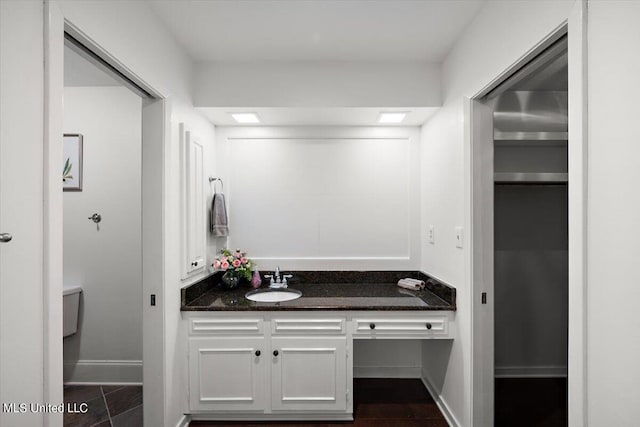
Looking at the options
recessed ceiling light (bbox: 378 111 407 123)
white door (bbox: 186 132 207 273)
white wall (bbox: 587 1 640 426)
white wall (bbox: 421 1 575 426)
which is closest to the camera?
white wall (bbox: 587 1 640 426)

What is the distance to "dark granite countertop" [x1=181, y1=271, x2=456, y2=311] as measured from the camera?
2301 mm

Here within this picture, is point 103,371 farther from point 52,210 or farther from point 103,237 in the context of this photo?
point 52,210

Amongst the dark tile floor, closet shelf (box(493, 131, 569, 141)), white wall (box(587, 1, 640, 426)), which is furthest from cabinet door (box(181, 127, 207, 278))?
white wall (box(587, 1, 640, 426))

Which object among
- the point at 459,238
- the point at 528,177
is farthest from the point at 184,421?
the point at 528,177

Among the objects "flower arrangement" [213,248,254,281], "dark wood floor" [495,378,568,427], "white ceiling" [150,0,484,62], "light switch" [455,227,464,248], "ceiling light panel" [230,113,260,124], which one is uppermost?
"white ceiling" [150,0,484,62]

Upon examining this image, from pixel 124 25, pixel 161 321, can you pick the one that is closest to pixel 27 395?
pixel 161 321

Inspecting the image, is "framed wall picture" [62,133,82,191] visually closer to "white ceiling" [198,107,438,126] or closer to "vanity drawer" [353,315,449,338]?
"white ceiling" [198,107,438,126]

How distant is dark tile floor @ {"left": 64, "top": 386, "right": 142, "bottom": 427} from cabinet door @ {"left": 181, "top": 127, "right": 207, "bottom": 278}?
109 centimetres

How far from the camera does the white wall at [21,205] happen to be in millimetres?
994

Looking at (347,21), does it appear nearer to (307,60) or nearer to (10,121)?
(307,60)

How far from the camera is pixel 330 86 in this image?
99.0 inches

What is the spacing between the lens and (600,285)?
3.53ft

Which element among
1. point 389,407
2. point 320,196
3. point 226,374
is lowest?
point 389,407

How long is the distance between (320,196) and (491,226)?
1466 millimetres
